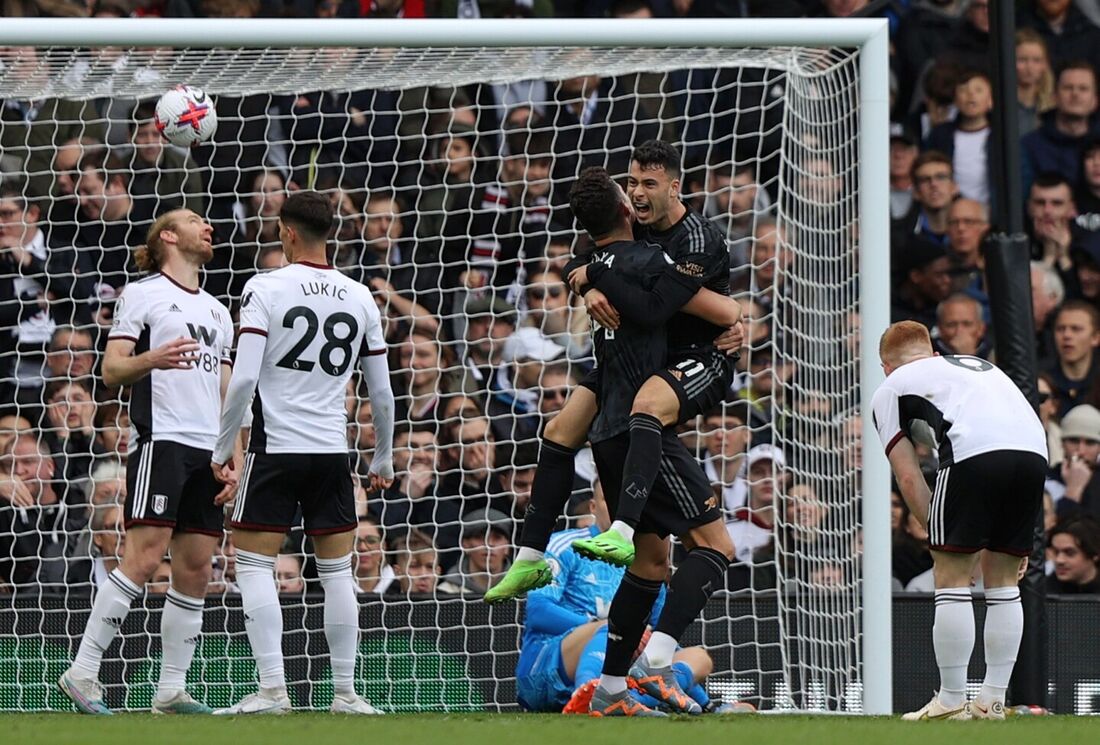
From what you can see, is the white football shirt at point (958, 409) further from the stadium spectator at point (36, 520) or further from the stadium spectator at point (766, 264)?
the stadium spectator at point (36, 520)

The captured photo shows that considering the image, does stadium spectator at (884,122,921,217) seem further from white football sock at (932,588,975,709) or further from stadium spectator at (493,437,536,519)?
white football sock at (932,588,975,709)

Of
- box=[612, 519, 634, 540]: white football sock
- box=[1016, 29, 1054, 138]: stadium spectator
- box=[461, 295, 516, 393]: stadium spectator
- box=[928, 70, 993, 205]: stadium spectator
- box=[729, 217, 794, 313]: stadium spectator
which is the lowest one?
box=[612, 519, 634, 540]: white football sock

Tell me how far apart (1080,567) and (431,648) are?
3410mm

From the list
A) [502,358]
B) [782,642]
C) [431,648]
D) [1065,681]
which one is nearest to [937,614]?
[782,642]

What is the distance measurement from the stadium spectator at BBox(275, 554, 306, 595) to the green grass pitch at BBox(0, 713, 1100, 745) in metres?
2.58

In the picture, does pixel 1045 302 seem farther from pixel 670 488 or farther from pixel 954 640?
pixel 670 488

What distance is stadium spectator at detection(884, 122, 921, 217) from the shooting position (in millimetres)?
10000

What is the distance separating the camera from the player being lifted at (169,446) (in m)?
6.81

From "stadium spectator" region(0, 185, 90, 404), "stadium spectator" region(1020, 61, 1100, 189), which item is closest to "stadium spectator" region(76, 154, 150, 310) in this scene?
"stadium spectator" region(0, 185, 90, 404)

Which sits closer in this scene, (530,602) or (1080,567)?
(530,602)

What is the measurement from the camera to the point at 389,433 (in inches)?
271

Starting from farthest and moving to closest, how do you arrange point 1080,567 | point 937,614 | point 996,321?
point 1080,567, point 996,321, point 937,614

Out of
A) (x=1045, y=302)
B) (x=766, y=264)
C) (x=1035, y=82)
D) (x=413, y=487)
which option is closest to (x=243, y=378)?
(x=413, y=487)

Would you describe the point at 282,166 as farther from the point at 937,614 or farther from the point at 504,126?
the point at 937,614
